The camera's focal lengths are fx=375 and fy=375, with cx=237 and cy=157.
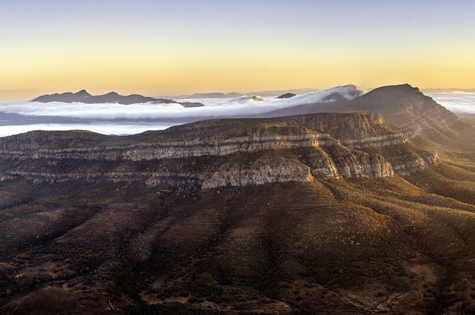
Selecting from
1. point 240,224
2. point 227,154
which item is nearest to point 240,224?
point 240,224

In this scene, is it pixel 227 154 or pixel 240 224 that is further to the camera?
pixel 227 154

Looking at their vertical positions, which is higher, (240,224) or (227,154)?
(227,154)

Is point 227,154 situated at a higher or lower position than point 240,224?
higher

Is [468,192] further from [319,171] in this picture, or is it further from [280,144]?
[280,144]

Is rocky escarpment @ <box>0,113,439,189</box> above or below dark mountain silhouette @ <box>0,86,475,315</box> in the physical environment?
above

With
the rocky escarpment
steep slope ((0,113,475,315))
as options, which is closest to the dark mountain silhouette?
steep slope ((0,113,475,315))

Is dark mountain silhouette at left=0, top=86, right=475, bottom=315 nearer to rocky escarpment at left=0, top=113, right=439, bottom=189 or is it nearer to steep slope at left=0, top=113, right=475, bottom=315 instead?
steep slope at left=0, top=113, right=475, bottom=315

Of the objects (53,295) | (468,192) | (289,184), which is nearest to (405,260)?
(289,184)

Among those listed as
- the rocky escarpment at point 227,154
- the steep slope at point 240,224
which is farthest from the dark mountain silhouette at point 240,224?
the rocky escarpment at point 227,154

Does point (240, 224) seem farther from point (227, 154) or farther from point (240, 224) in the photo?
point (227, 154)
